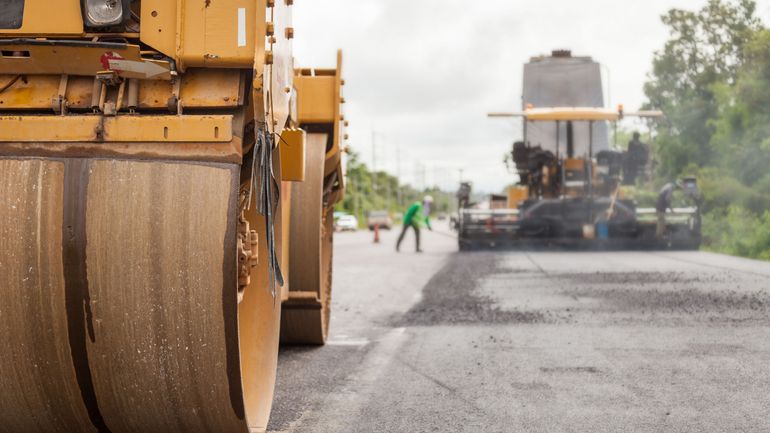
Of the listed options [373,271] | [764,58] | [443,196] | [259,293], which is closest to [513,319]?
[259,293]

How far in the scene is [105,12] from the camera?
→ 3406mm

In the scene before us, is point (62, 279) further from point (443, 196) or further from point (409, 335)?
point (443, 196)

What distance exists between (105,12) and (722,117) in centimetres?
2497

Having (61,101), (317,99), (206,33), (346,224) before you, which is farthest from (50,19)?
(346,224)

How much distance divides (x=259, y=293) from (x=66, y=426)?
38.5 inches

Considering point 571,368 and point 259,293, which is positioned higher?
point 259,293

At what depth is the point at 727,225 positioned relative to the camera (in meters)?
24.3

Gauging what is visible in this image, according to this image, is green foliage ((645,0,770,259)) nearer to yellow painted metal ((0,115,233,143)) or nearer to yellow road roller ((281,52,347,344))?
yellow road roller ((281,52,347,344))

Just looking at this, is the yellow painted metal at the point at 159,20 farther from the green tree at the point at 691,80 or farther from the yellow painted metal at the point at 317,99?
the green tree at the point at 691,80

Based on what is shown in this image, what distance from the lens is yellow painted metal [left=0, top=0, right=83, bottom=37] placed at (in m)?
3.41

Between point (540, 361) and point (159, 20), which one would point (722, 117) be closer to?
point (540, 361)

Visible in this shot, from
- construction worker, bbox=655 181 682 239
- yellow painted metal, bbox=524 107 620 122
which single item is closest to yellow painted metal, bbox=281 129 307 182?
construction worker, bbox=655 181 682 239

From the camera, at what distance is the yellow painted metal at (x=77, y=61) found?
3.32 meters

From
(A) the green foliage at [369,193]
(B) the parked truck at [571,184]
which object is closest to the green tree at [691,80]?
(B) the parked truck at [571,184]
